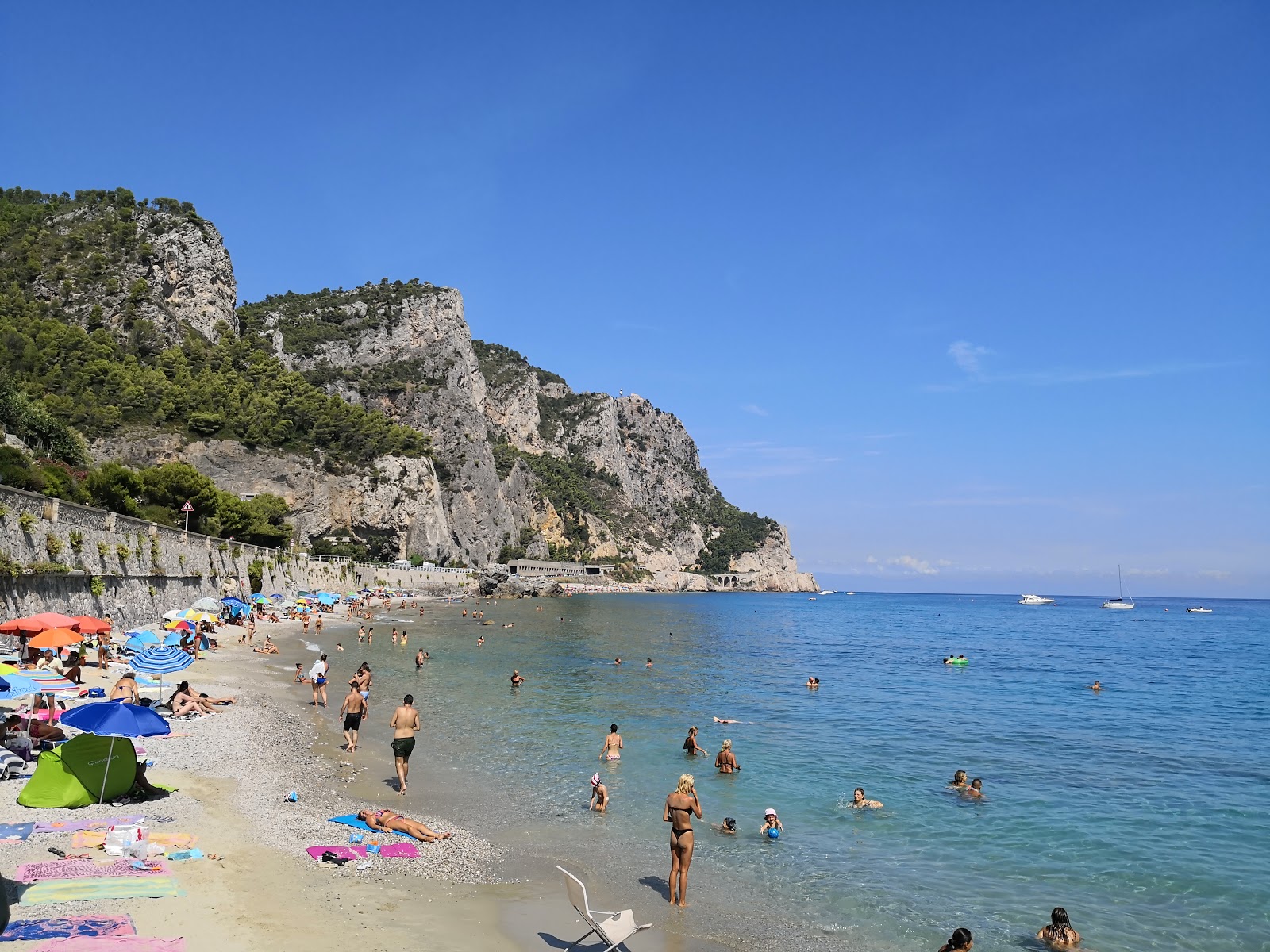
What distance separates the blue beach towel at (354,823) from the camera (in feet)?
37.8

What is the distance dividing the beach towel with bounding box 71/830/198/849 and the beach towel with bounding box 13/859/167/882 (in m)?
0.63

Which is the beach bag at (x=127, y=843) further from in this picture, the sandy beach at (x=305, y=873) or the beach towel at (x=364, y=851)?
the beach towel at (x=364, y=851)

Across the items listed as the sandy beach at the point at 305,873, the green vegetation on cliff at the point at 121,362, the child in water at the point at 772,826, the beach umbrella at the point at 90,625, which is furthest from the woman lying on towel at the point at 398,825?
the green vegetation on cliff at the point at 121,362

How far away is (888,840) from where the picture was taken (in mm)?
13242

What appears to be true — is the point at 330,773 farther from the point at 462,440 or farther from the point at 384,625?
the point at 462,440

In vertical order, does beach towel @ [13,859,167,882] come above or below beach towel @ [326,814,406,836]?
above

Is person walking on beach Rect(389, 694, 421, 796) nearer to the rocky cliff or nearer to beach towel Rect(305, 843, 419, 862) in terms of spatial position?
beach towel Rect(305, 843, 419, 862)

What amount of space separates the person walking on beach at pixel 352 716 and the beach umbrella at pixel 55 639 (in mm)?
6690

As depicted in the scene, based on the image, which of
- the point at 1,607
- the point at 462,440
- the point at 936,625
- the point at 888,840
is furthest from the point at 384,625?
the point at 462,440

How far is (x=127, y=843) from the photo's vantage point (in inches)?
367

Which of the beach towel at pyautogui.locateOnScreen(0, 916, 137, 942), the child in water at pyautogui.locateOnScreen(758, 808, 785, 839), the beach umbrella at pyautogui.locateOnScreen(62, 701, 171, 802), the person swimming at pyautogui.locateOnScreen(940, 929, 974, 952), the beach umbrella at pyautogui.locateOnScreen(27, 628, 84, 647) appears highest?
the beach umbrella at pyautogui.locateOnScreen(27, 628, 84, 647)

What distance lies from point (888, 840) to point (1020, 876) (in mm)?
2125

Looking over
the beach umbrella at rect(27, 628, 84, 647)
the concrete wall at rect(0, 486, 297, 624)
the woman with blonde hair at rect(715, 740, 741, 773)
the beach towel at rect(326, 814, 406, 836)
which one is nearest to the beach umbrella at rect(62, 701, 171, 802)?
the beach towel at rect(326, 814, 406, 836)

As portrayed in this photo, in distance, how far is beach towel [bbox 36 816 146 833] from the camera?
977 centimetres
